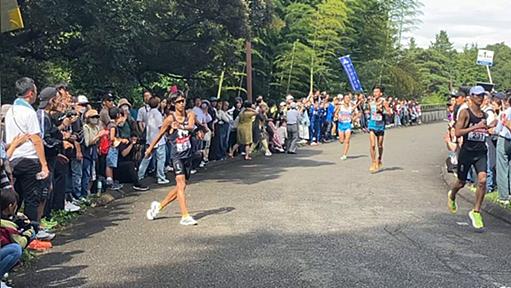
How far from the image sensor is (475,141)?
29.5ft

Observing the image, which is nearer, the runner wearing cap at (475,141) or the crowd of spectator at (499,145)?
the runner wearing cap at (475,141)

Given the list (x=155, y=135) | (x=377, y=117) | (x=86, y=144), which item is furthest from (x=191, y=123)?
(x=377, y=117)

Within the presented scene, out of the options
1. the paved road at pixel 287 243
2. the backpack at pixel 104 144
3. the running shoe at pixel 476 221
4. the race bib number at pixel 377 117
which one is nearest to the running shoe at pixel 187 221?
the paved road at pixel 287 243

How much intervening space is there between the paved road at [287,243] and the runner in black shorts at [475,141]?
1.41 feet

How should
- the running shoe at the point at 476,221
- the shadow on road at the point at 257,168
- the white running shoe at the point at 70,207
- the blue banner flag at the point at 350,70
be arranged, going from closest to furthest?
the running shoe at the point at 476,221 < the white running shoe at the point at 70,207 < the shadow on road at the point at 257,168 < the blue banner flag at the point at 350,70

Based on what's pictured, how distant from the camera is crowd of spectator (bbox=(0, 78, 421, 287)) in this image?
24.0 ft

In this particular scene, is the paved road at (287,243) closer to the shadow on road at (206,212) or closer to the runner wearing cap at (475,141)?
the shadow on road at (206,212)

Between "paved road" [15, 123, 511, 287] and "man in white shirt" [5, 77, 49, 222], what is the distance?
685mm

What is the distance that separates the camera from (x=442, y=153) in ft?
69.6

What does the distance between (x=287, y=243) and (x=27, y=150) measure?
3136 millimetres

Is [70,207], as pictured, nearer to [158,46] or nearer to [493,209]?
[493,209]

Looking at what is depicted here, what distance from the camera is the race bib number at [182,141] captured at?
9.25 m

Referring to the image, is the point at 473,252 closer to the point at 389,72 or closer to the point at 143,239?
the point at 143,239

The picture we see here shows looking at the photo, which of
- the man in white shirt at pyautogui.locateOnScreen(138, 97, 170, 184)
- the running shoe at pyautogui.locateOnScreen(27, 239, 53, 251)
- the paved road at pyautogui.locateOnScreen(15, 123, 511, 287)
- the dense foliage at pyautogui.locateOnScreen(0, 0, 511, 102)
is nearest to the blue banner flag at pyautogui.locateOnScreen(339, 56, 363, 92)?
the dense foliage at pyautogui.locateOnScreen(0, 0, 511, 102)
